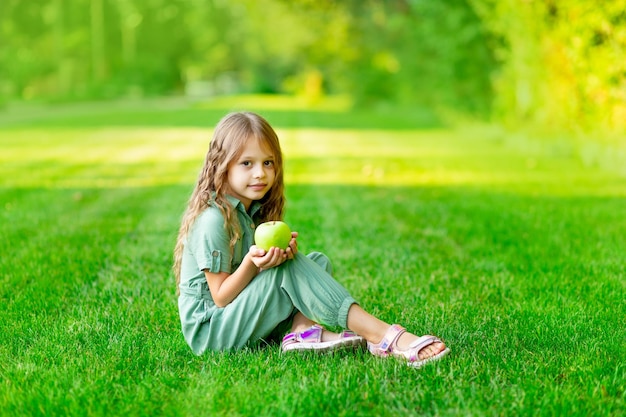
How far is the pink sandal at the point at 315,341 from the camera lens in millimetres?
3580

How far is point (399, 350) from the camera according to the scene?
3.53 meters

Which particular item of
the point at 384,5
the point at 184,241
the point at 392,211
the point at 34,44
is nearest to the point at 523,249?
the point at 392,211

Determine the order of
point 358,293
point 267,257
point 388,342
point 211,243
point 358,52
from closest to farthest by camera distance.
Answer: point 267,257 → point 388,342 → point 211,243 → point 358,293 → point 358,52

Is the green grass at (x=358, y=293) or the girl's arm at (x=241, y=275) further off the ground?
the girl's arm at (x=241, y=275)

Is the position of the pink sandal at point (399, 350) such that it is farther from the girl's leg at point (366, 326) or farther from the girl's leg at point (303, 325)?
the girl's leg at point (303, 325)

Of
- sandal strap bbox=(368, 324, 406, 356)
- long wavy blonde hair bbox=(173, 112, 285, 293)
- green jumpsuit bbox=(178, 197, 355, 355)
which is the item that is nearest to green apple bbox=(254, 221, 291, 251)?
green jumpsuit bbox=(178, 197, 355, 355)

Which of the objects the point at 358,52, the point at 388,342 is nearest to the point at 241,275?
the point at 388,342

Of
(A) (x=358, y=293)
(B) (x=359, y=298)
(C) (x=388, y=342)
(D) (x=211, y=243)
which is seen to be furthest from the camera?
(A) (x=358, y=293)

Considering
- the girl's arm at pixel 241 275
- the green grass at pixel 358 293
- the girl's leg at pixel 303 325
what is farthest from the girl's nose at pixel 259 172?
the green grass at pixel 358 293

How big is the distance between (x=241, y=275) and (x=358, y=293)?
148 cm

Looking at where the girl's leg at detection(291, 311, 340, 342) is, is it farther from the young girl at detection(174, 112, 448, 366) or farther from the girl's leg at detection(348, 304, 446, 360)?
the girl's leg at detection(348, 304, 446, 360)

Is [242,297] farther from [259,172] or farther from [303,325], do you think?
[259,172]

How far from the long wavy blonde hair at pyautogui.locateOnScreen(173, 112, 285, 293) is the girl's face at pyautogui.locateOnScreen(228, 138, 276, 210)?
0.07 ft

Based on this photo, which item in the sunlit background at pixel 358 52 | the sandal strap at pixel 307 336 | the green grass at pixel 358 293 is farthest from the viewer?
the sunlit background at pixel 358 52
